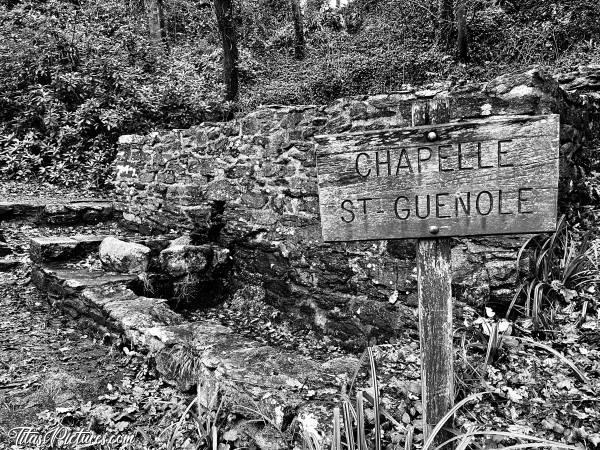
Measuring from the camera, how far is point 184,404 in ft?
9.87

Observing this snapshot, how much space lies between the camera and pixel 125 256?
200 inches

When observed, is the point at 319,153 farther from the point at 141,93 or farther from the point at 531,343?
the point at 141,93

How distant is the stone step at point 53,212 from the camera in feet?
22.0

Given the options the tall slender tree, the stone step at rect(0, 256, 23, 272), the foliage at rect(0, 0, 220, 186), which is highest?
the tall slender tree

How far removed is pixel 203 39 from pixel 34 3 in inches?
234

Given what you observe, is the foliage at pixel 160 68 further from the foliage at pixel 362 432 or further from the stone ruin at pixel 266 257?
the foliage at pixel 362 432

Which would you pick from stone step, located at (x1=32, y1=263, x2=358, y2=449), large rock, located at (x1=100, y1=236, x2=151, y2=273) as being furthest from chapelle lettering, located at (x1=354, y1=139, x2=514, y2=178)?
large rock, located at (x1=100, y1=236, x2=151, y2=273)

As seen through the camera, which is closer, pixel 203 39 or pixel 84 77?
pixel 84 77

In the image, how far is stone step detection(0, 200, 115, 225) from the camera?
6715 mm

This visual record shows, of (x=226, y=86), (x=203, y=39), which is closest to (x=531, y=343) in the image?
(x=226, y=86)

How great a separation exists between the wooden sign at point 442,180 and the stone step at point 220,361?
1203mm

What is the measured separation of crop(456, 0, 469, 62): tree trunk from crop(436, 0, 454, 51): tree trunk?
0.53m

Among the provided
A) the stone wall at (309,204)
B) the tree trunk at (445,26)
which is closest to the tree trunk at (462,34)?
the tree trunk at (445,26)

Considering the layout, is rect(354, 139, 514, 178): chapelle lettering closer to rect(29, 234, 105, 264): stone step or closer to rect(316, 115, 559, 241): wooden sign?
rect(316, 115, 559, 241): wooden sign
